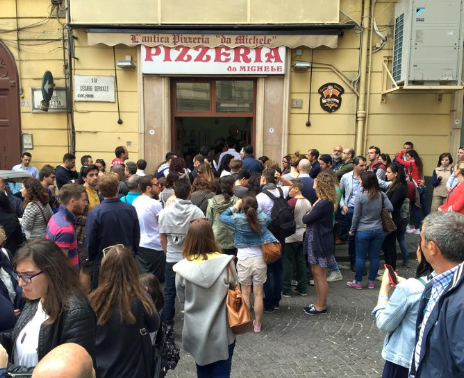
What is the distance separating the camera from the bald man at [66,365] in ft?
4.38

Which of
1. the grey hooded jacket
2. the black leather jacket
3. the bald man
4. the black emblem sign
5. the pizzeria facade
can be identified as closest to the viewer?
the bald man

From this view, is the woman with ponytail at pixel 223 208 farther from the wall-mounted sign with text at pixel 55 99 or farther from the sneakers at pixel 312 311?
the wall-mounted sign with text at pixel 55 99

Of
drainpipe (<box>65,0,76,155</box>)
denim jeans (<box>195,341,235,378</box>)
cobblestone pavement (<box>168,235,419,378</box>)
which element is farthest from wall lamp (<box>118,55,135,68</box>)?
denim jeans (<box>195,341,235,378</box>)

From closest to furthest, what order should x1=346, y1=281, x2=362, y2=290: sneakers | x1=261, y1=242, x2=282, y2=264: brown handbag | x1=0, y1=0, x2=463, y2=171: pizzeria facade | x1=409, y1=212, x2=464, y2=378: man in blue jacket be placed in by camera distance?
x1=409, y1=212, x2=464, y2=378: man in blue jacket, x1=261, y1=242, x2=282, y2=264: brown handbag, x1=346, y1=281, x2=362, y2=290: sneakers, x1=0, y1=0, x2=463, y2=171: pizzeria facade

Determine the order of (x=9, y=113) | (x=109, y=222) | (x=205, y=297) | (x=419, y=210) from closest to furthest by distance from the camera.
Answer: (x=205, y=297) < (x=109, y=222) < (x=419, y=210) < (x=9, y=113)

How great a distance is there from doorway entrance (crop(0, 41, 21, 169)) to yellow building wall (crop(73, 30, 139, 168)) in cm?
153

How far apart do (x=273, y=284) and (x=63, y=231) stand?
2688 mm

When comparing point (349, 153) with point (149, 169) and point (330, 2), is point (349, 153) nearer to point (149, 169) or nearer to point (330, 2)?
point (330, 2)

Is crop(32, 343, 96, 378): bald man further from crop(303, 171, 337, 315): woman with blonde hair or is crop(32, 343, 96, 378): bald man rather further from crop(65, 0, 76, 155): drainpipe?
crop(65, 0, 76, 155): drainpipe

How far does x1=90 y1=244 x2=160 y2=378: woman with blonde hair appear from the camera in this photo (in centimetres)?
249

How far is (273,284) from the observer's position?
17.8 feet

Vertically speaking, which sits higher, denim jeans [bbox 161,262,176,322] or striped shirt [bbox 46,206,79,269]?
striped shirt [bbox 46,206,79,269]

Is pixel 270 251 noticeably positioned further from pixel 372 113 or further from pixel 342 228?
pixel 372 113

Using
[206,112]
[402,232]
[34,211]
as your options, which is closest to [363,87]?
[206,112]
